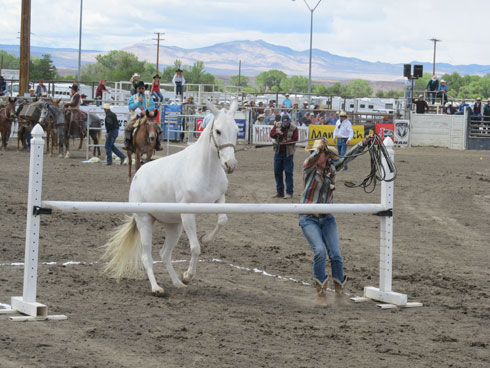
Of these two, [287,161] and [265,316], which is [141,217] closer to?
[265,316]

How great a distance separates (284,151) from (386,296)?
911cm

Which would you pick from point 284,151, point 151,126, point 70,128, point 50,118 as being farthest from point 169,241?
point 50,118

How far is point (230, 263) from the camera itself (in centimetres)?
1067

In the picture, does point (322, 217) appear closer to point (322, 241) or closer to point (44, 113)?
point (322, 241)

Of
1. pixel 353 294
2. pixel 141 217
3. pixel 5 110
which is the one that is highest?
pixel 5 110

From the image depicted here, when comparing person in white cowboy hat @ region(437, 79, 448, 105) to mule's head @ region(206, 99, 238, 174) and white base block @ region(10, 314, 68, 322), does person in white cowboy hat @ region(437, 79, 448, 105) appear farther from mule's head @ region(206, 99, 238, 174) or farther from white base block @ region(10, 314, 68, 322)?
white base block @ region(10, 314, 68, 322)

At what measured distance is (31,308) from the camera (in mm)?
7141

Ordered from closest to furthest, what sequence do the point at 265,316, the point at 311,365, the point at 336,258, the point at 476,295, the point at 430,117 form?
1. the point at 311,365
2. the point at 265,316
3. the point at 336,258
4. the point at 476,295
5. the point at 430,117

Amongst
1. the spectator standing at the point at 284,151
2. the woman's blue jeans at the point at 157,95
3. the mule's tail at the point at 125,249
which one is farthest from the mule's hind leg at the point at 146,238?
the woman's blue jeans at the point at 157,95

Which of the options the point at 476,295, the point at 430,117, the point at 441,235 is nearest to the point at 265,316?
the point at 476,295

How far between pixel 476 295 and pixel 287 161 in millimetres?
8793

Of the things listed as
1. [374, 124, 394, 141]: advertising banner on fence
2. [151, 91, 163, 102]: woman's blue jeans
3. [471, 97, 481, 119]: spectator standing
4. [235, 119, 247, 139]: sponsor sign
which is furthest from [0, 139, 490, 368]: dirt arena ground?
[471, 97, 481, 119]: spectator standing

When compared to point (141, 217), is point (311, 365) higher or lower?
lower

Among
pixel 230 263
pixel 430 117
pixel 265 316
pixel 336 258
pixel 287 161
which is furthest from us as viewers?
pixel 430 117
